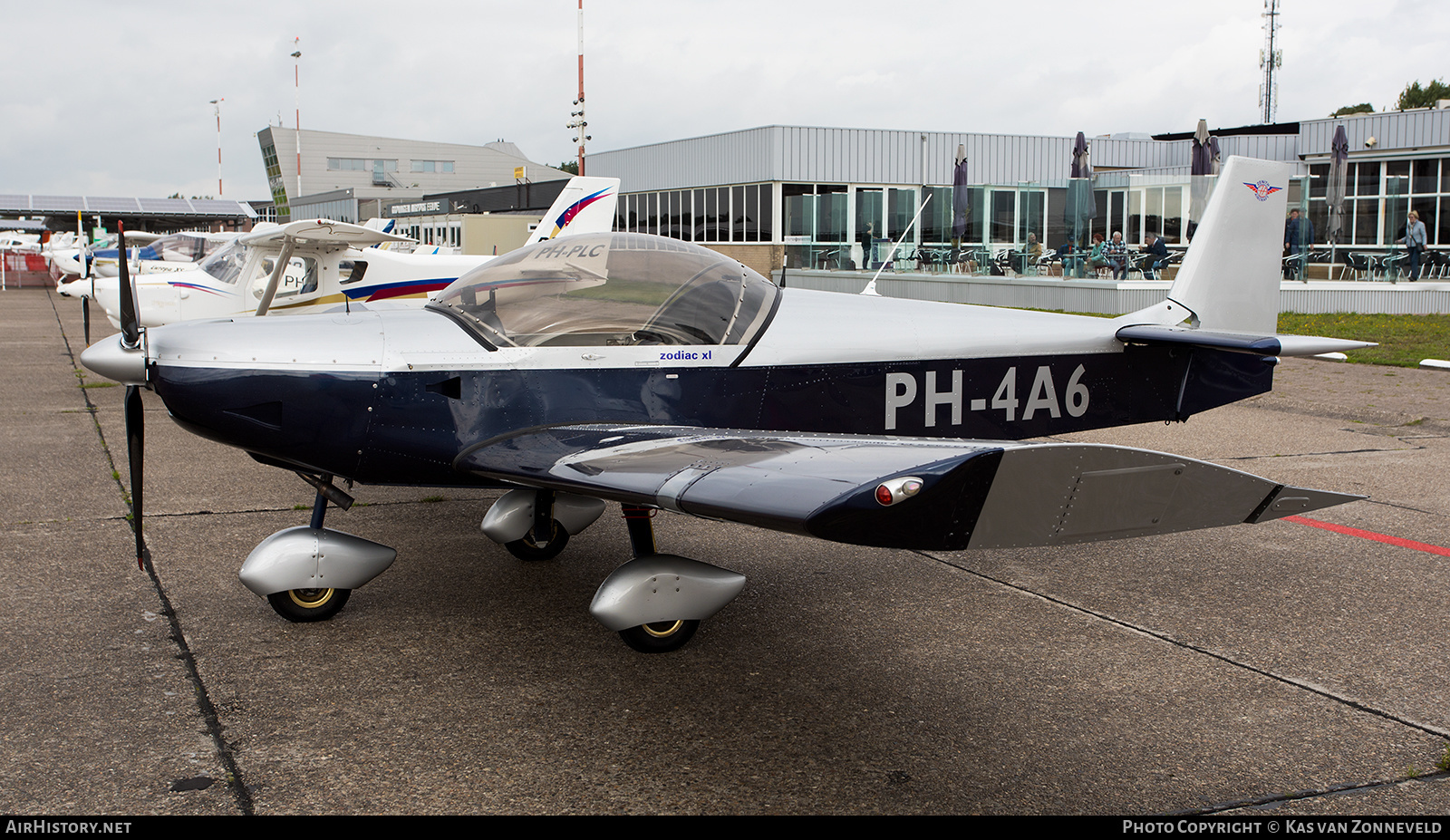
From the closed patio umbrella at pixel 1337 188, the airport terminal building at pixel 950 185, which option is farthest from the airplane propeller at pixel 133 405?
the closed patio umbrella at pixel 1337 188

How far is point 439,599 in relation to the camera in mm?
4902

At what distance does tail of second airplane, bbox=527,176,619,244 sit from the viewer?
1507 centimetres

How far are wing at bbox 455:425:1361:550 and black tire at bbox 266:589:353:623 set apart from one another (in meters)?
1.97

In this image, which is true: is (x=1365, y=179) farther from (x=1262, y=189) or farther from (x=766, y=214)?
(x=1262, y=189)

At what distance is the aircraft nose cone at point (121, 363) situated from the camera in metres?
4.33

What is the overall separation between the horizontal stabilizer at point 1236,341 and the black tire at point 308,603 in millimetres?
4149

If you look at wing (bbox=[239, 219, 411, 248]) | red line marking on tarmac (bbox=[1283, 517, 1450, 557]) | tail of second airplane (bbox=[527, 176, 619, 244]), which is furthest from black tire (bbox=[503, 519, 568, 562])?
tail of second airplane (bbox=[527, 176, 619, 244])

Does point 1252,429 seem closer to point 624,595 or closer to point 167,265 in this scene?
point 624,595

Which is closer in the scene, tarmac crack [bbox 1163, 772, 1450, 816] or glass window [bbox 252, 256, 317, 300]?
tarmac crack [bbox 1163, 772, 1450, 816]

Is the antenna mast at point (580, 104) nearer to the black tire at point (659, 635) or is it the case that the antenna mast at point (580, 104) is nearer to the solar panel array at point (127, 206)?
the black tire at point (659, 635)

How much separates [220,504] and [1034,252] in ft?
63.7

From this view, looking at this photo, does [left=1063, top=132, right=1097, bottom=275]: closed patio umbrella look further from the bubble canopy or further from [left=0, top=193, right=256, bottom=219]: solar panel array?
[left=0, top=193, right=256, bottom=219]: solar panel array

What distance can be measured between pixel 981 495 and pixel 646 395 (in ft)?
7.51

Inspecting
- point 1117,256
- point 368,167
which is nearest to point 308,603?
point 1117,256
